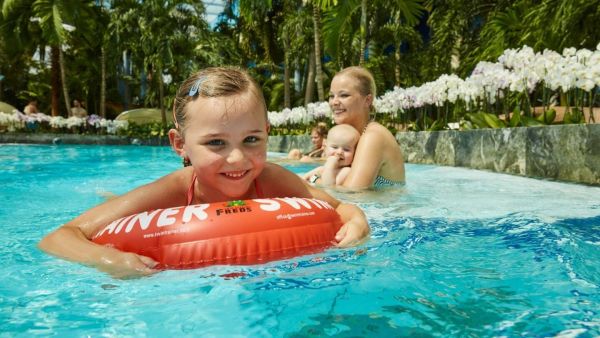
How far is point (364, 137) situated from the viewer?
5.26 m

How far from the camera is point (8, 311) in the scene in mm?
2055

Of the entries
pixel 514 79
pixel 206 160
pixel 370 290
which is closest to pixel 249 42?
pixel 514 79

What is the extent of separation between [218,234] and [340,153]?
340cm

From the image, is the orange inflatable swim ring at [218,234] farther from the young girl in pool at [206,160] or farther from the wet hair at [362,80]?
the wet hair at [362,80]

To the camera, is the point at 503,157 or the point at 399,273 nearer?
the point at 399,273

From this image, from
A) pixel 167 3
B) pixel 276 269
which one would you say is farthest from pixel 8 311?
pixel 167 3

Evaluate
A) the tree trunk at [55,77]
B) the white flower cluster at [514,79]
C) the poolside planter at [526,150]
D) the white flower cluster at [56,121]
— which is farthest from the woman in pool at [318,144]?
the tree trunk at [55,77]

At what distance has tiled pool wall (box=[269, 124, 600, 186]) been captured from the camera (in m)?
5.93

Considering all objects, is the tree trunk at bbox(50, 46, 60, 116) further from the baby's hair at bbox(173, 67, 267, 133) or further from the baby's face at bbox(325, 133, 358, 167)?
the baby's hair at bbox(173, 67, 267, 133)

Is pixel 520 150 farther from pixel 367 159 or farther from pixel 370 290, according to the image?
pixel 370 290

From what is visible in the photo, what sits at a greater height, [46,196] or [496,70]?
[496,70]

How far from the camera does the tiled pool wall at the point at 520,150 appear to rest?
5.94m

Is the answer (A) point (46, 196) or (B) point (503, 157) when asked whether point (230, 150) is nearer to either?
(A) point (46, 196)

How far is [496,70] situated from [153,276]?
649cm
